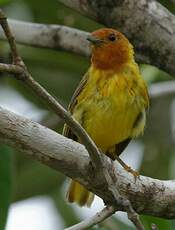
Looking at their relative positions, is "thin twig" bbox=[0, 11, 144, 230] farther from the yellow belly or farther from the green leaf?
the yellow belly

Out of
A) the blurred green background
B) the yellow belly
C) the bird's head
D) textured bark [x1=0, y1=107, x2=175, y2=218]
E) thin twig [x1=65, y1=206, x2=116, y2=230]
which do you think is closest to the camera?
textured bark [x1=0, y1=107, x2=175, y2=218]

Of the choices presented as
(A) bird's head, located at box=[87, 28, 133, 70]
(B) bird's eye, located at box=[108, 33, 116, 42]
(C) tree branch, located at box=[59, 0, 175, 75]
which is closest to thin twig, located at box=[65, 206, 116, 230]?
(C) tree branch, located at box=[59, 0, 175, 75]

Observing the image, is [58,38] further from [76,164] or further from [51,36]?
[76,164]

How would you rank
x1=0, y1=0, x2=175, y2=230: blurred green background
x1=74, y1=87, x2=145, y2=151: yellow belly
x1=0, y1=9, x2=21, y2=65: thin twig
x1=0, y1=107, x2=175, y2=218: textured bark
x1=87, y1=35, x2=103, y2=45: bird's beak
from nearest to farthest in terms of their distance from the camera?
x1=0, y1=9, x2=21, y2=65: thin twig < x1=0, y1=107, x2=175, y2=218: textured bark < x1=74, y1=87, x2=145, y2=151: yellow belly < x1=87, y1=35, x2=103, y2=45: bird's beak < x1=0, y1=0, x2=175, y2=230: blurred green background

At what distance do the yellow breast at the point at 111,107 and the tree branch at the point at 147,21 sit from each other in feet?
1.09

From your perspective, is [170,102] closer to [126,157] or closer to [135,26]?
[126,157]

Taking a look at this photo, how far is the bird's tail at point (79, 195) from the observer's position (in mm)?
5754

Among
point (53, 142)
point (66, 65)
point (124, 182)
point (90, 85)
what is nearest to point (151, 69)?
point (66, 65)

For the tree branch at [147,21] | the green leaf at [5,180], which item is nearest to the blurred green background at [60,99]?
the tree branch at [147,21]

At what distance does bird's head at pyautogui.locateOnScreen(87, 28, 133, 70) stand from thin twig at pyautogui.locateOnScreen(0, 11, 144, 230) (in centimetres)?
176

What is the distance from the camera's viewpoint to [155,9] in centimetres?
529

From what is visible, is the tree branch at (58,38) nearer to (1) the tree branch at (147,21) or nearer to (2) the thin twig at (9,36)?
(1) the tree branch at (147,21)

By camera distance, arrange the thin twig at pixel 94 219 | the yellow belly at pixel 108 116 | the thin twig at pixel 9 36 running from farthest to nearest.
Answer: the yellow belly at pixel 108 116 → the thin twig at pixel 94 219 → the thin twig at pixel 9 36

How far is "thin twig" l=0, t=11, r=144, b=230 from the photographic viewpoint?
3.34 meters
